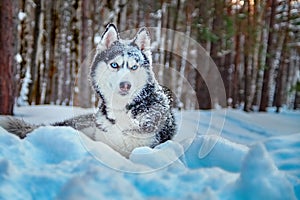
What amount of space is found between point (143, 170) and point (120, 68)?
58 cm

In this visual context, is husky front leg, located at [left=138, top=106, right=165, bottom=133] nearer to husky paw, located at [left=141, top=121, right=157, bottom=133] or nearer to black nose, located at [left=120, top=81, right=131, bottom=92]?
husky paw, located at [left=141, top=121, right=157, bottom=133]

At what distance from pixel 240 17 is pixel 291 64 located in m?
4.64

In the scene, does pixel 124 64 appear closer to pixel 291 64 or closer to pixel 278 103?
pixel 278 103

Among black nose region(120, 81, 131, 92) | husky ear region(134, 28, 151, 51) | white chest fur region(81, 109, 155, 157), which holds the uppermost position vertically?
husky ear region(134, 28, 151, 51)

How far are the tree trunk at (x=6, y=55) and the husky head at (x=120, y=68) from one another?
1189 millimetres

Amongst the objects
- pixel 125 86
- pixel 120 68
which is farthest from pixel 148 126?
pixel 120 68

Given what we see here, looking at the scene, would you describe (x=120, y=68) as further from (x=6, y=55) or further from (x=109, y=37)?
(x=6, y=55)

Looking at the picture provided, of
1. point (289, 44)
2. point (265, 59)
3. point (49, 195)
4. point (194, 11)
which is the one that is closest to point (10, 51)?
point (49, 195)


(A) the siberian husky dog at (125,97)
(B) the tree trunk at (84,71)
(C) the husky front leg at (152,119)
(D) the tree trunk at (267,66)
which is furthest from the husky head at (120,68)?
(D) the tree trunk at (267,66)

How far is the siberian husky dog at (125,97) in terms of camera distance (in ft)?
6.91

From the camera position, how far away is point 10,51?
313 cm

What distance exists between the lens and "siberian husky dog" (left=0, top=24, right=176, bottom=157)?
6.91ft

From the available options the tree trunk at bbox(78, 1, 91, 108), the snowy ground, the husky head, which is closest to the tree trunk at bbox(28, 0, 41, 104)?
the tree trunk at bbox(78, 1, 91, 108)

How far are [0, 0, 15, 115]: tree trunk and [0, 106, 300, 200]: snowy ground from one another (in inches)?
43.7
